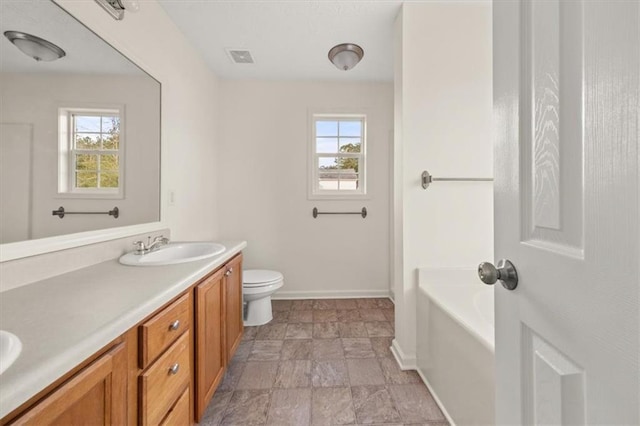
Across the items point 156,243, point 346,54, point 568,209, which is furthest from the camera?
point 346,54

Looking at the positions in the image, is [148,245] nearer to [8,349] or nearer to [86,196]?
[86,196]

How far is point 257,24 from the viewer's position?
209 cm

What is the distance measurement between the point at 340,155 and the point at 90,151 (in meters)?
2.27

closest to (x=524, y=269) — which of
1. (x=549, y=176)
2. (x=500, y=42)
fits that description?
(x=549, y=176)

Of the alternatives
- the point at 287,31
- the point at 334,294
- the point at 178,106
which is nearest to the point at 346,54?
the point at 287,31

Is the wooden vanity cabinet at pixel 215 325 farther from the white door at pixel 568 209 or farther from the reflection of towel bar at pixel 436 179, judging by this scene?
the reflection of towel bar at pixel 436 179

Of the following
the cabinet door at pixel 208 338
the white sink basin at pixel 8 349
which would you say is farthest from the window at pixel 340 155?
the white sink basin at pixel 8 349

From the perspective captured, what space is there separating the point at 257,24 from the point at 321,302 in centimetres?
259

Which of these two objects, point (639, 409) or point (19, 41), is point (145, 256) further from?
point (639, 409)

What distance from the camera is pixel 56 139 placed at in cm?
114

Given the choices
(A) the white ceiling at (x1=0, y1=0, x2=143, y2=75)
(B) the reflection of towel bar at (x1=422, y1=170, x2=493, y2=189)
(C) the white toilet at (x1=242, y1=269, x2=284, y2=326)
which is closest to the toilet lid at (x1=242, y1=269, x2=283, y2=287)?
(C) the white toilet at (x1=242, y1=269, x2=284, y2=326)

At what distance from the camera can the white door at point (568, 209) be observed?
1.17 ft

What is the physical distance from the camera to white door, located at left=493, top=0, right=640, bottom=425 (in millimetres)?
357

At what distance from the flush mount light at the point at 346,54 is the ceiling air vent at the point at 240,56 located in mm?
785
